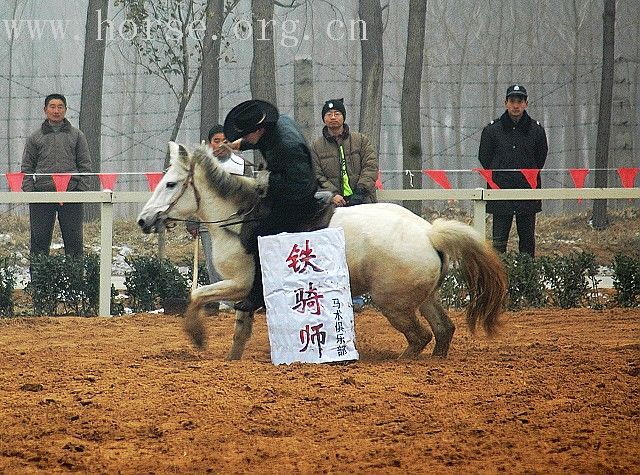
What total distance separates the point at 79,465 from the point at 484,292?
4476 mm

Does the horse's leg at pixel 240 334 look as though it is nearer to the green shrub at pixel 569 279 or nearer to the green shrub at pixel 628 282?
the green shrub at pixel 569 279

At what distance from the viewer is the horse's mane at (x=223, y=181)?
29.5 feet

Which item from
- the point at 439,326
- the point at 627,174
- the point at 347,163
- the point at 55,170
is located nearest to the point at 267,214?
the point at 439,326

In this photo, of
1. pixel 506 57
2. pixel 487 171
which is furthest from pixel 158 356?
pixel 506 57

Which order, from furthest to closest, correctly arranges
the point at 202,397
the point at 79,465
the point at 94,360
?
1. the point at 94,360
2. the point at 202,397
3. the point at 79,465

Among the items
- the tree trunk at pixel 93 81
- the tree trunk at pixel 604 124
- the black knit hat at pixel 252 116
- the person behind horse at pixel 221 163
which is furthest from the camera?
the tree trunk at pixel 604 124

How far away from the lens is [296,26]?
21.0m

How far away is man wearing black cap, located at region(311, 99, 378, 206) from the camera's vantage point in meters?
11.6

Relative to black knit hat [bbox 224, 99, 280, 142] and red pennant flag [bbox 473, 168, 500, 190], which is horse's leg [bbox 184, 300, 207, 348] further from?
red pennant flag [bbox 473, 168, 500, 190]

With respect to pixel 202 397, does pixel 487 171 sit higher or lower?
higher

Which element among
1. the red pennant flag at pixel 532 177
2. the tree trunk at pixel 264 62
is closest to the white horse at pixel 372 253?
the red pennant flag at pixel 532 177

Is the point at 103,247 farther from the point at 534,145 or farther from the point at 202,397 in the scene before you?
the point at 202,397

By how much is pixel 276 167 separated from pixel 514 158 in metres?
5.09

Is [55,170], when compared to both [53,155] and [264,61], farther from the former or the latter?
[264,61]
